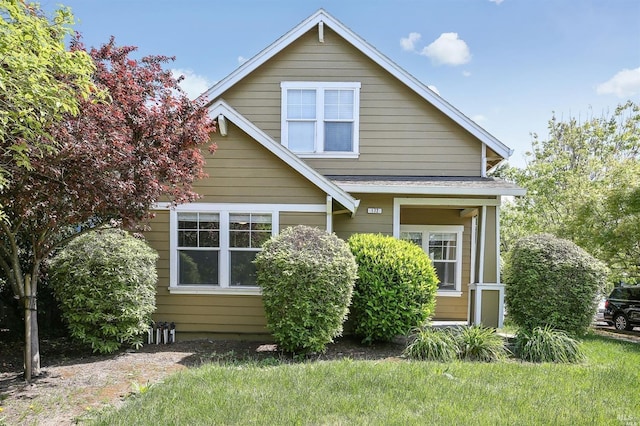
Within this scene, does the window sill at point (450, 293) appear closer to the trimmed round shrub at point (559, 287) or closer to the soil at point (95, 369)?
the trimmed round shrub at point (559, 287)

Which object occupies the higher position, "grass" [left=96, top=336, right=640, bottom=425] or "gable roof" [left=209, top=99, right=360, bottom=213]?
"gable roof" [left=209, top=99, right=360, bottom=213]

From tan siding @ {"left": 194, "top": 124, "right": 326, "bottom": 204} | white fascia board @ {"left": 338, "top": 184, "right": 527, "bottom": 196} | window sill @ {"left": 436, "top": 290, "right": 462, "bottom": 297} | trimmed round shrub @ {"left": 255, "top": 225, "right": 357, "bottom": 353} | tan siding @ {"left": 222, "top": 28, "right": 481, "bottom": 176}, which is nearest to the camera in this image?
trimmed round shrub @ {"left": 255, "top": 225, "right": 357, "bottom": 353}

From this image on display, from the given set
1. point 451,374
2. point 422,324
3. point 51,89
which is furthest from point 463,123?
point 51,89

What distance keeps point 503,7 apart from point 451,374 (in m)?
9.69

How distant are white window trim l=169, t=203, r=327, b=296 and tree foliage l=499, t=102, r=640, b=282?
8.27m

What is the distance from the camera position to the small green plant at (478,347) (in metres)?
6.48

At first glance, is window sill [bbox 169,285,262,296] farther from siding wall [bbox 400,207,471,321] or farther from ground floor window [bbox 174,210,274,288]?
siding wall [bbox 400,207,471,321]

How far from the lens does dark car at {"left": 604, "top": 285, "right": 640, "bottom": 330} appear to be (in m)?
13.5

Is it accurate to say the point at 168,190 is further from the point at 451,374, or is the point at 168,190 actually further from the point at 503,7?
the point at 503,7

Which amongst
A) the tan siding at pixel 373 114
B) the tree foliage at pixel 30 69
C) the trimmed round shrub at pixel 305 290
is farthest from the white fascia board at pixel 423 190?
the tree foliage at pixel 30 69

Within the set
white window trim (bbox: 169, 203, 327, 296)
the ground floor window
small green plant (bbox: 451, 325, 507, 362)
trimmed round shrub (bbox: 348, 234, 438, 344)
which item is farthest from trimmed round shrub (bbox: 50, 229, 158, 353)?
small green plant (bbox: 451, 325, 507, 362)

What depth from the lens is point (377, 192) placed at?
8492 mm

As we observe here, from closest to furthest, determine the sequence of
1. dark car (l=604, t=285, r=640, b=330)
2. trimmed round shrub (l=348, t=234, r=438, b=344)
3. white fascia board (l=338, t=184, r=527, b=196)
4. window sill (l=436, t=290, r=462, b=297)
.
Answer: trimmed round shrub (l=348, t=234, r=438, b=344) < white fascia board (l=338, t=184, r=527, b=196) < window sill (l=436, t=290, r=462, b=297) < dark car (l=604, t=285, r=640, b=330)

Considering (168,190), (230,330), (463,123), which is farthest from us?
(463,123)
